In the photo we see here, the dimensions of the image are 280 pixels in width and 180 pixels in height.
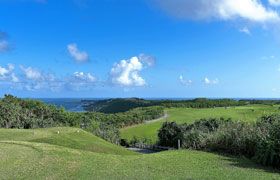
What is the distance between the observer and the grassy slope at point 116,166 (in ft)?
55.2

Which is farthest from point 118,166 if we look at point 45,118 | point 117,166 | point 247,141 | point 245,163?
point 45,118

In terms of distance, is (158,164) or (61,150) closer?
(158,164)

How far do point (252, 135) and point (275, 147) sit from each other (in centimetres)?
337

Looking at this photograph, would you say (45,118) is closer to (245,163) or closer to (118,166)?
(118,166)

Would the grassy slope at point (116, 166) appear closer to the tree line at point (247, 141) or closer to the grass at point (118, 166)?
the grass at point (118, 166)

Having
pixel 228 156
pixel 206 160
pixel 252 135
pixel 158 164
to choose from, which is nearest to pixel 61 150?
pixel 158 164

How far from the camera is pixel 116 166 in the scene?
18.8 m

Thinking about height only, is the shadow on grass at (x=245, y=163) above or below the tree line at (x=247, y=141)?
below

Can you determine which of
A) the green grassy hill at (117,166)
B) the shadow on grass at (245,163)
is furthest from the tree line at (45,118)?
the shadow on grass at (245,163)

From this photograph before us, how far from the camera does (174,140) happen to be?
94625 millimetres

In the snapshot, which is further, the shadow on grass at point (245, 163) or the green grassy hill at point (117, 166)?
the shadow on grass at point (245, 163)

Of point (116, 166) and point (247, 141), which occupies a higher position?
point (247, 141)

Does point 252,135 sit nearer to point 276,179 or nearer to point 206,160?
point 206,160

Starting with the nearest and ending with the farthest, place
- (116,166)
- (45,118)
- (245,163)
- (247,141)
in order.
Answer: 1. (116,166)
2. (245,163)
3. (247,141)
4. (45,118)
